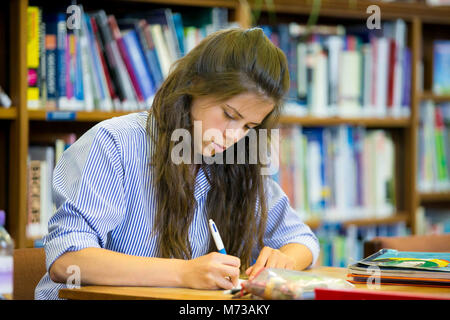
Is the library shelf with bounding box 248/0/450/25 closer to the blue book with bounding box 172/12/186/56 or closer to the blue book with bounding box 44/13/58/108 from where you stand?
the blue book with bounding box 172/12/186/56

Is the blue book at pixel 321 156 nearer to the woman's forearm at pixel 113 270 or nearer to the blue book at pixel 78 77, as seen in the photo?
the blue book at pixel 78 77

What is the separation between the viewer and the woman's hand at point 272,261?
1.27 m

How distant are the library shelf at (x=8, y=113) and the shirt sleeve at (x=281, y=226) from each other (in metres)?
0.87

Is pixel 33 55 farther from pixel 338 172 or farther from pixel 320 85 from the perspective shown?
pixel 338 172

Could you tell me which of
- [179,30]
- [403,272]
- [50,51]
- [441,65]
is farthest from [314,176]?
[403,272]

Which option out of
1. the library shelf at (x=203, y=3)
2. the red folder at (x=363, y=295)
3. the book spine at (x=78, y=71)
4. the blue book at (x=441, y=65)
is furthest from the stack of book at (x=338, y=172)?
the red folder at (x=363, y=295)

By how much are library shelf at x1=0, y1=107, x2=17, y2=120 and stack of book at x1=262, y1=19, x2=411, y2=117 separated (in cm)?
100

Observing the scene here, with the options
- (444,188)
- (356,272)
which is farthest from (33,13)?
(444,188)

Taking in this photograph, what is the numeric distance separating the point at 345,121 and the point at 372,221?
433mm

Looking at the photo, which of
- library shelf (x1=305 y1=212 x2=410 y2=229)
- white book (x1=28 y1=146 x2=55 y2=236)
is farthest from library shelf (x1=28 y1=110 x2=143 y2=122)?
library shelf (x1=305 y1=212 x2=410 y2=229)

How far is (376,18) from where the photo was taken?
2650mm

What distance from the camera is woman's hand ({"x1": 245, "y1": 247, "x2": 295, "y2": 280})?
49.9 inches

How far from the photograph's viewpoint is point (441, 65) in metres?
2.95

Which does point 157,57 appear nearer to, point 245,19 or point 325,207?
point 245,19
